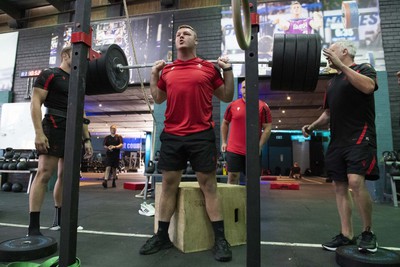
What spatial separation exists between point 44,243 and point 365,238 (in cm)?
162

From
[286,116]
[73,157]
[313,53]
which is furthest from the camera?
[286,116]

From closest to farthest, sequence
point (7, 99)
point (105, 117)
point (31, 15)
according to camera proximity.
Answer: point (7, 99) < point (31, 15) < point (105, 117)

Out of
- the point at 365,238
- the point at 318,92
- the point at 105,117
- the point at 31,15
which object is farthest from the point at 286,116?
the point at 365,238

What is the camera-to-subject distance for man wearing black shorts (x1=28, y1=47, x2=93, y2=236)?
5.47 ft

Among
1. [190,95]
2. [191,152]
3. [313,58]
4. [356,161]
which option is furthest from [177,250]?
[313,58]

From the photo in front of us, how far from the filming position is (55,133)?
1.77 metres

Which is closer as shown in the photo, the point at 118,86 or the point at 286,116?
the point at 118,86

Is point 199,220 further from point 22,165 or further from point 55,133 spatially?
point 22,165

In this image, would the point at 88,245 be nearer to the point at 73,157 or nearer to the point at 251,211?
the point at 73,157

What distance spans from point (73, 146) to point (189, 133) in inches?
24.1

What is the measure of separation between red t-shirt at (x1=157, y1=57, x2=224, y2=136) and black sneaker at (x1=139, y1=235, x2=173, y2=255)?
1.90ft

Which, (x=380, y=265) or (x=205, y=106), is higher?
(x=205, y=106)

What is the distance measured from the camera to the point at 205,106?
1553 millimetres

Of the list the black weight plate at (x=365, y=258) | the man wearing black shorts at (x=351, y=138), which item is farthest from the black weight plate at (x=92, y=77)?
the black weight plate at (x=365, y=258)
